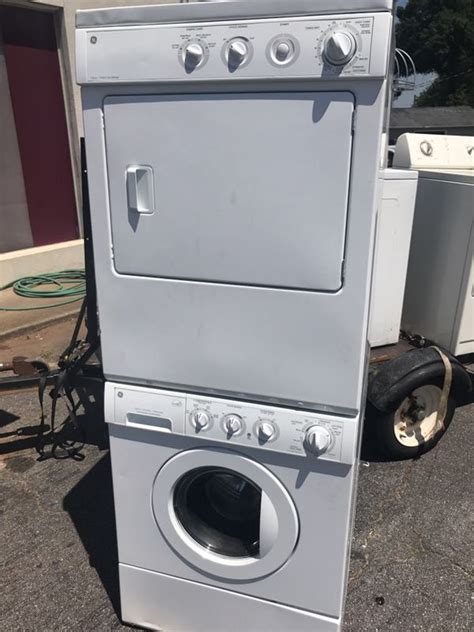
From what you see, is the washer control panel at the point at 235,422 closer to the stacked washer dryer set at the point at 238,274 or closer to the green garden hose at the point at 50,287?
the stacked washer dryer set at the point at 238,274

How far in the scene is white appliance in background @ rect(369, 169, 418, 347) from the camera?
315 centimetres

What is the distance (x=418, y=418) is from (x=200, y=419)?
79.2 inches

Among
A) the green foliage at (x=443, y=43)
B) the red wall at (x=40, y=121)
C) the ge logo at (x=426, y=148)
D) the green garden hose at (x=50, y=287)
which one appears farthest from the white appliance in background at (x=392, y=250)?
the green foliage at (x=443, y=43)

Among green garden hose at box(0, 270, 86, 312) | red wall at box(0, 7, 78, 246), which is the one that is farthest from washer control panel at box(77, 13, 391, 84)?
red wall at box(0, 7, 78, 246)

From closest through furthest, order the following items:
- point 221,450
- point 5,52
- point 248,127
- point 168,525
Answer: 1. point 248,127
2. point 221,450
3. point 168,525
4. point 5,52

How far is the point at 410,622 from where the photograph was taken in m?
2.21

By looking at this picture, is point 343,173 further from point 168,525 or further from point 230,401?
point 168,525

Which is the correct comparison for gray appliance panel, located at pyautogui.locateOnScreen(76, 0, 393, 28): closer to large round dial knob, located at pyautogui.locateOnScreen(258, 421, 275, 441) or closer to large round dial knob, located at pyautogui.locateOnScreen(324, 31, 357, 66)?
large round dial knob, located at pyautogui.locateOnScreen(324, 31, 357, 66)

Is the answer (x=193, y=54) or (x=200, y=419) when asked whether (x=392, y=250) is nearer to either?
(x=200, y=419)

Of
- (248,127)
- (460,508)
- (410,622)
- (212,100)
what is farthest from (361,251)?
(460,508)

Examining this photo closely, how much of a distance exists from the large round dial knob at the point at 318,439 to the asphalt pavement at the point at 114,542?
1.72 ft

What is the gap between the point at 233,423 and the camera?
178 centimetres

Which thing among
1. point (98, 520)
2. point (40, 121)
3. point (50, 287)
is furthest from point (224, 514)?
point (40, 121)

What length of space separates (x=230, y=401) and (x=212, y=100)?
958 millimetres
